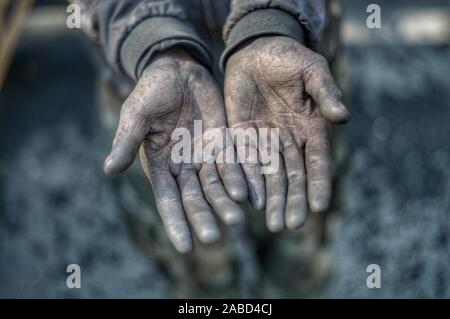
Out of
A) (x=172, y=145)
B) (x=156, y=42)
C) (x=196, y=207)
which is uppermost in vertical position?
(x=156, y=42)

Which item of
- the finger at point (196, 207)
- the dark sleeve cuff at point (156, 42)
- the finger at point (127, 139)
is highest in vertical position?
the dark sleeve cuff at point (156, 42)

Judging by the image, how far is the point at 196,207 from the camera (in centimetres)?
99

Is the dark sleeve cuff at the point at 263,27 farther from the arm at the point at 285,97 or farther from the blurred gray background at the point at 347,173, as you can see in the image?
the blurred gray background at the point at 347,173

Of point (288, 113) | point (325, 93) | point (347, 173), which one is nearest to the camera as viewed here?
point (325, 93)

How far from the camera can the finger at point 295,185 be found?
3.19 feet

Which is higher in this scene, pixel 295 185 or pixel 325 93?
pixel 325 93

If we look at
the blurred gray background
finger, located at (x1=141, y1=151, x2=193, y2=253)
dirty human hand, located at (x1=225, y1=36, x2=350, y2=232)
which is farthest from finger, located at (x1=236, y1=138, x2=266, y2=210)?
the blurred gray background

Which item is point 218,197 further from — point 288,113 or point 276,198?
point 288,113

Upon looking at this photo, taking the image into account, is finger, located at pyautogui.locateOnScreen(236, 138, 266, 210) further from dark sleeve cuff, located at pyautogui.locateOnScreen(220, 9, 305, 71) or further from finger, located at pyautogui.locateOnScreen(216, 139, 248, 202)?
dark sleeve cuff, located at pyautogui.locateOnScreen(220, 9, 305, 71)

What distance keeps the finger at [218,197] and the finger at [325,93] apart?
200mm

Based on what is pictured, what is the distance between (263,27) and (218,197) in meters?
0.33

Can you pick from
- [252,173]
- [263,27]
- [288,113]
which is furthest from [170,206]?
[263,27]

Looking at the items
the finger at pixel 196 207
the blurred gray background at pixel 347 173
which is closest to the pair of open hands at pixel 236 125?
the finger at pixel 196 207

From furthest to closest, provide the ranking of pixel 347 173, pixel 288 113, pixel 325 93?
pixel 347 173 → pixel 288 113 → pixel 325 93
